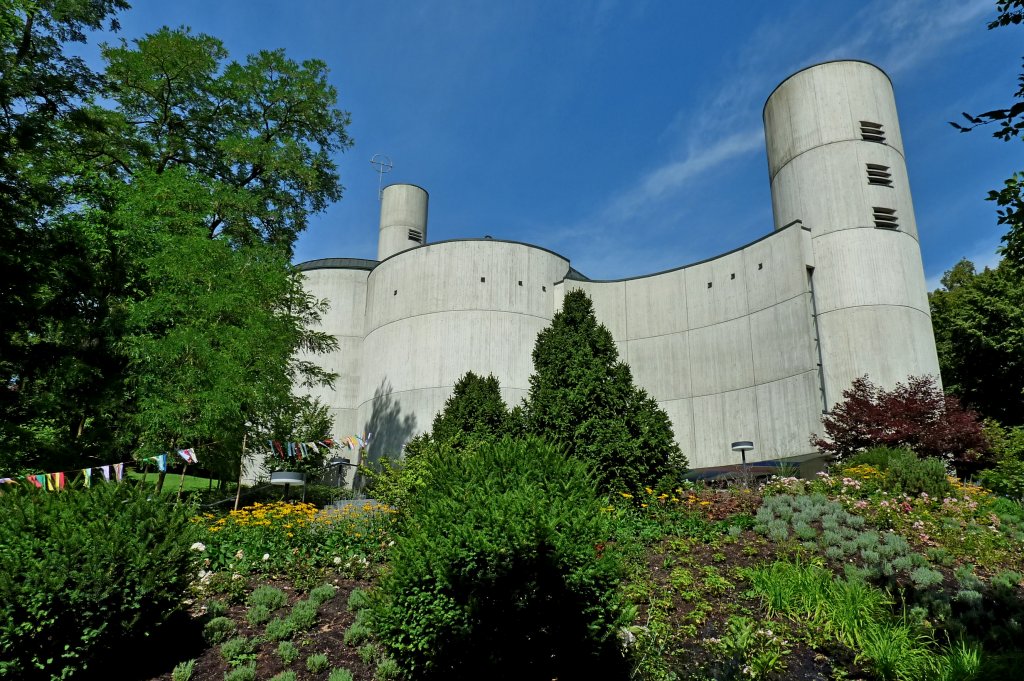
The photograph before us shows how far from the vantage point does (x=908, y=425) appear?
641 inches

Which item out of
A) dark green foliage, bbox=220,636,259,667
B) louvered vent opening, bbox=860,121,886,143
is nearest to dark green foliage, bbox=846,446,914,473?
dark green foliage, bbox=220,636,259,667

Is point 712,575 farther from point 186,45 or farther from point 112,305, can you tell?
point 186,45

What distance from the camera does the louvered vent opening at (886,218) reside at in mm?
21984

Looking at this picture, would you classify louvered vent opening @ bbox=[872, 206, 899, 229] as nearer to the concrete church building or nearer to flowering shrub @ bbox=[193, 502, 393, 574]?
the concrete church building

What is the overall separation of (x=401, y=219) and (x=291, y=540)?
27.6m

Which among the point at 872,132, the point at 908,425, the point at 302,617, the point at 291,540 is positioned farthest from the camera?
the point at 872,132

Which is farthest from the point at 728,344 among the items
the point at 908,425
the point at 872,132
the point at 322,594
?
the point at 322,594

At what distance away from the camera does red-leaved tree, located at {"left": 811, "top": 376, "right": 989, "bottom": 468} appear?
16.0 metres

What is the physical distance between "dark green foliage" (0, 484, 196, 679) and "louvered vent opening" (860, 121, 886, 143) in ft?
79.5

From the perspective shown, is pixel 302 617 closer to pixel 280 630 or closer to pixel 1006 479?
pixel 280 630

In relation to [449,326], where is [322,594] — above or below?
below

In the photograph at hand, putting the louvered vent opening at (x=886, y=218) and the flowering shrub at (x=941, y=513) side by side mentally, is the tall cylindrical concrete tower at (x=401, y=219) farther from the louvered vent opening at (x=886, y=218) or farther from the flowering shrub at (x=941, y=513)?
the flowering shrub at (x=941, y=513)

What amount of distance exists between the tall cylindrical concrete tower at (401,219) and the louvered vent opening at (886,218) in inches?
856

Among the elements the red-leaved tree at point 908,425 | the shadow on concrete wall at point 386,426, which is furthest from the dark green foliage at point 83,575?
the shadow on concrete wall at point 386,426
